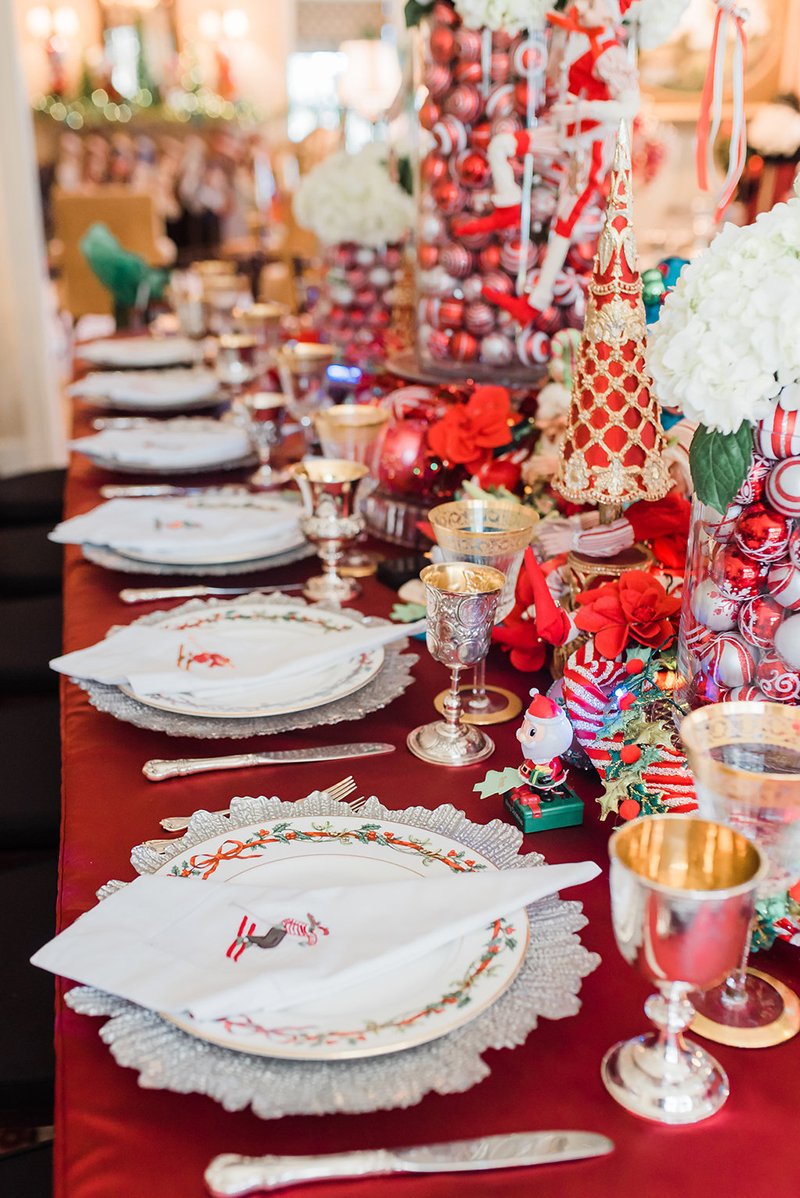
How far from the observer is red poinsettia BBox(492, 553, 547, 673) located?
3.55ft

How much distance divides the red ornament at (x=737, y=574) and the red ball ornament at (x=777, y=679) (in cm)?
5

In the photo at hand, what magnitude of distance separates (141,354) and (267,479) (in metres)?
1.02

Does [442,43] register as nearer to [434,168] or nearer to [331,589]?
[434,168]

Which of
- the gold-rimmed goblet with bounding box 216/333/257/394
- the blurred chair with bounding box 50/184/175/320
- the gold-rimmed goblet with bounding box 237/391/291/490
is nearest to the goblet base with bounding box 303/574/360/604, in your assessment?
the gold-rimmed goblet with bounding box 237/391/291/490

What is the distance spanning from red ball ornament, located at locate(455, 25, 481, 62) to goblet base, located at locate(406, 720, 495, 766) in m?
0.99

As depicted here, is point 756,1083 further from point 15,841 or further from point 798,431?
point 15,841

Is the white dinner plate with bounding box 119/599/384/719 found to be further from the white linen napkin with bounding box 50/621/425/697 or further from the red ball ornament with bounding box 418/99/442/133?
the red ball ornament with bounding box 418/99/442/133

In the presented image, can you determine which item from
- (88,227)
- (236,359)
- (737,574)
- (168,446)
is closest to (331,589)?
(737,574)

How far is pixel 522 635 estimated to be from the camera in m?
1.11

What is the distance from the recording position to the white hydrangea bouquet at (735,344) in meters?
0.76

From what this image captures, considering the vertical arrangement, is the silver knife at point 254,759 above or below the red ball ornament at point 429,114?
below

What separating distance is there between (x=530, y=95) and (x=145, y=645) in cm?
93

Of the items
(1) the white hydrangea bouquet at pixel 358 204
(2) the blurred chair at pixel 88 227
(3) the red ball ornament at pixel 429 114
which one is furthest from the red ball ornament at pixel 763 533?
(2) the blurred chair at pixel 88 227

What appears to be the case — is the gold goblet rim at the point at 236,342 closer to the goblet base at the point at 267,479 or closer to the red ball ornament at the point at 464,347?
the goblet base at the point at 267,479
